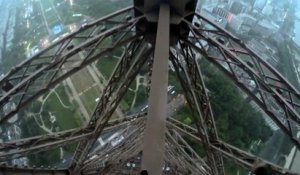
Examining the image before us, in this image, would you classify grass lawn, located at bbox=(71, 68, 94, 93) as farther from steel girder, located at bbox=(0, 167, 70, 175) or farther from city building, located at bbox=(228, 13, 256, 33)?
steel girder, located at bbox=(0, 167, 70, 175)

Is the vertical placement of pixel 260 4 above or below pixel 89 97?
above

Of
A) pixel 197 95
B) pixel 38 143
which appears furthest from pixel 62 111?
pixel 197 95

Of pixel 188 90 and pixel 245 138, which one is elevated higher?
pixel 188 90

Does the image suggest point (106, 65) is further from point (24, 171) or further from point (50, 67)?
point (24, 171)

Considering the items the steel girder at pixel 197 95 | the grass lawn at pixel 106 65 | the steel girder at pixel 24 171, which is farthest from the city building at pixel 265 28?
the steel girder at pixel 24 171

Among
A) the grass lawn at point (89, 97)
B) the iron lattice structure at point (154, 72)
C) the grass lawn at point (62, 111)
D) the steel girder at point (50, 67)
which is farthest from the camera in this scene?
the grass lawn at point (89, 97)

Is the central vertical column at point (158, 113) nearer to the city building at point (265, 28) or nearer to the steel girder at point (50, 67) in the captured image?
the steel girder at point (50, 67)

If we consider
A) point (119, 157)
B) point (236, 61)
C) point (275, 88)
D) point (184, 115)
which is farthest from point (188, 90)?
point (184, 115)

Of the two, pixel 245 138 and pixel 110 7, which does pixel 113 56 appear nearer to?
pixel 110 7
